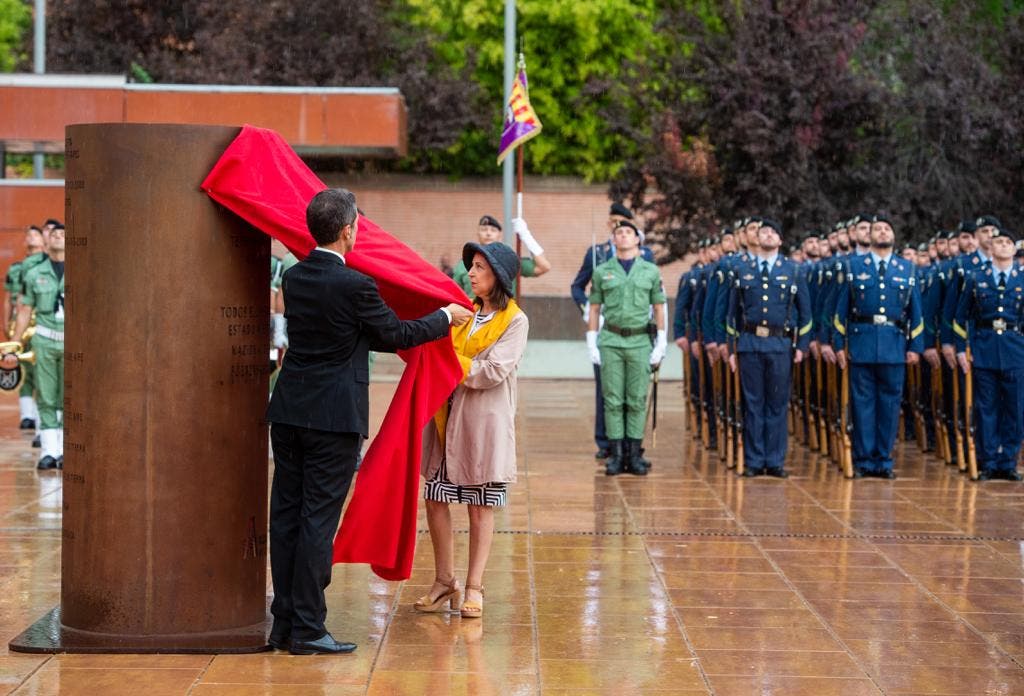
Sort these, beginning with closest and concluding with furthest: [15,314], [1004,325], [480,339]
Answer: [480,339]
[1004,325]
[15,314]

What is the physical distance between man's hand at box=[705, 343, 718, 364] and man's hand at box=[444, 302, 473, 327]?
6.86 meters

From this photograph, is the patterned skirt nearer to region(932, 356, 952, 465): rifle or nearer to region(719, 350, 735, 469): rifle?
region(719, 350, 735, 469): rifle

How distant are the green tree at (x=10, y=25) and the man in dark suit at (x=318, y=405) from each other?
33.2 m

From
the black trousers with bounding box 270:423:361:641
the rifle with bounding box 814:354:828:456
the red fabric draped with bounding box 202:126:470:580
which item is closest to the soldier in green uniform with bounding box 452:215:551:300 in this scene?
the rifle with bounding box 814:354:828:456

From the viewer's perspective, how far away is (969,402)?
1297 cm

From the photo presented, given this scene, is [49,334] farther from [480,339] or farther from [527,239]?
[480,339]

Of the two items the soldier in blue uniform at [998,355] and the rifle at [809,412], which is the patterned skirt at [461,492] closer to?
the soldier in blue uniform at [998,355]

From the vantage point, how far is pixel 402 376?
6914 millimetres

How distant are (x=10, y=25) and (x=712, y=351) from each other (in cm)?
2899

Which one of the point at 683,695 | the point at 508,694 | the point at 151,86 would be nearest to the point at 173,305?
the point at 508,694

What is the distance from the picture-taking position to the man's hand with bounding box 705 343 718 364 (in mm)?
13666

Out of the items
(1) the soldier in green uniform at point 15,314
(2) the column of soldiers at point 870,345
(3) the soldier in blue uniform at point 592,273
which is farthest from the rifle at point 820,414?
(1) the soldier in green uniform at point 15,314

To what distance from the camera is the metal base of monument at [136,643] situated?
21.3 ft

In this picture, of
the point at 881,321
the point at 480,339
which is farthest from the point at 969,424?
the point at 480,339
